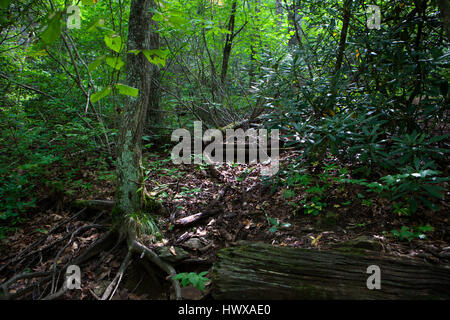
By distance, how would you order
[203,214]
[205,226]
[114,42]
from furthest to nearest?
[203,214] → [205,226] → [114,42]

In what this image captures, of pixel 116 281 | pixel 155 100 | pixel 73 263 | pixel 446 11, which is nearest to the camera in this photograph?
pixel 446 11

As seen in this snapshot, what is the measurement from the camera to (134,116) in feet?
9.10

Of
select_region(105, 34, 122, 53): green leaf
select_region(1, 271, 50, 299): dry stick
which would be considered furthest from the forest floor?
select_region(105, 34, 122, 53): green leaf

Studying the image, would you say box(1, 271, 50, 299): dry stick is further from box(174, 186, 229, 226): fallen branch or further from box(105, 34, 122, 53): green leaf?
box(105, 34, 122, 53): green leaf

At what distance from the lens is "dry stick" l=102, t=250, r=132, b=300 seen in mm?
2379

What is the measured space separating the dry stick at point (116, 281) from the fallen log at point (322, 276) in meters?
1.15

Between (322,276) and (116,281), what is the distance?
1955 millimetres

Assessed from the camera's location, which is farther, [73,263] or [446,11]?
[73,263]

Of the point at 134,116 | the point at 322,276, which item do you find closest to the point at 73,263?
the point at 134,116

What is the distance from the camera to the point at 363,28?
3514mm

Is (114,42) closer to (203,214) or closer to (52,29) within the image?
(52,29)

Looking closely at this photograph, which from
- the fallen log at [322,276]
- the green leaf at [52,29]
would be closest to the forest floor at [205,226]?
the fallen log at [322,276]

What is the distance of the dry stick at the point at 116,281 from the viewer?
2379 mm
